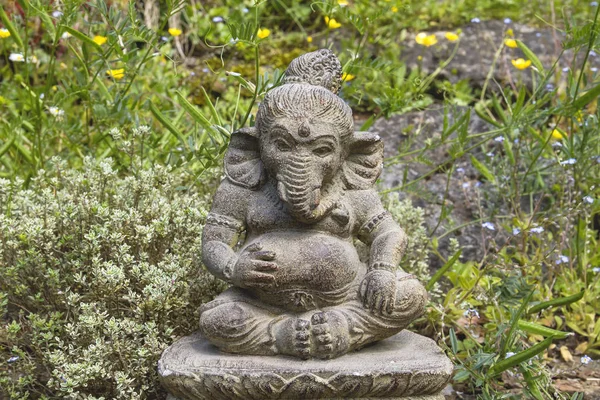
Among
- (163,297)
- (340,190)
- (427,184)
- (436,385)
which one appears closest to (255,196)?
(340,190)

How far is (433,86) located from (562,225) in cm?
212

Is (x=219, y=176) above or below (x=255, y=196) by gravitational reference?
below

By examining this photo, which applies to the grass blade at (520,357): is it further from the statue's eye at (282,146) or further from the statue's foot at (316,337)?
the statue's eye at (282,146)

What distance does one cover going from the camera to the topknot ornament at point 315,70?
11.0 feet

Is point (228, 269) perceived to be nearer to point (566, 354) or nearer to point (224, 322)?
point (224, 322)

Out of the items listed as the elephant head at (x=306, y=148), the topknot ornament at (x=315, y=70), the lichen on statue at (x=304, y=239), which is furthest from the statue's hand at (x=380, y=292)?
the topknot ornament at (x=315, y=70)

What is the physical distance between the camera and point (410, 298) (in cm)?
311

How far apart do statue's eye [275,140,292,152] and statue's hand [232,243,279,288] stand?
1.24 ft

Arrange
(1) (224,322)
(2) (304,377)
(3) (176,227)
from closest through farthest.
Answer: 1. (2) (304,377)
2. (1) (224,322)
3. (3) (176,227)

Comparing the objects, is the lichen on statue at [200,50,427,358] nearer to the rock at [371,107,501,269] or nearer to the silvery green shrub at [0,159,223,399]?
the silvery green shrub at [0,159,223,399]

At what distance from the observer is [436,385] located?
3047 mm

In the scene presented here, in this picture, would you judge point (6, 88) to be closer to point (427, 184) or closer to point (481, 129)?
point (427, 184)

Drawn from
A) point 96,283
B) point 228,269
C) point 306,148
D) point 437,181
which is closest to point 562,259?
point 437,181

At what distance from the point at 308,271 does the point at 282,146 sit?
19.1 inches
